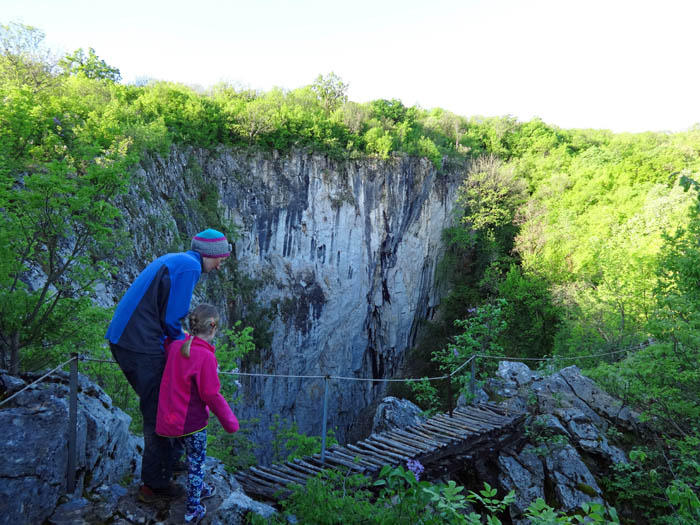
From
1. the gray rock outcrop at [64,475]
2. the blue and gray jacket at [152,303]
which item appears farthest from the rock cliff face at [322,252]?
the blue and gray jacket at [152,303]

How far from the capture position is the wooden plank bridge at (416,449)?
12.3 feet

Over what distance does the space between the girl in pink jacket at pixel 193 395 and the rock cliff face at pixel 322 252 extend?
1014 cm

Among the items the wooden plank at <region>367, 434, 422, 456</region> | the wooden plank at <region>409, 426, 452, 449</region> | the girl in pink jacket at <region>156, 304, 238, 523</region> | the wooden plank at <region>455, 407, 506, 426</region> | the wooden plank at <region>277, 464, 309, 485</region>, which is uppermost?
the girl in pink jacket at <region>156, 304, 238, 523</region>

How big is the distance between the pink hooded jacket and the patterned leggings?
78 mm

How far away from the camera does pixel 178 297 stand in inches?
95.5

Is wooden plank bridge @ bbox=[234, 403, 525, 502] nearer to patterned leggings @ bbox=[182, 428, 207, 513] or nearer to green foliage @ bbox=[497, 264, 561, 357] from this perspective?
patterned leggings @ bbox=[182, 428, 207, 513]

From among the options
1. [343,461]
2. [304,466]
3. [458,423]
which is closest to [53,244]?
[304,466]

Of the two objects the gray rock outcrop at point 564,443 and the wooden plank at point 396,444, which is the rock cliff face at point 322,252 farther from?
the wooden plank at point 396,444

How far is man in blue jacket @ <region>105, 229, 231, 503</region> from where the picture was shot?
2426 mm

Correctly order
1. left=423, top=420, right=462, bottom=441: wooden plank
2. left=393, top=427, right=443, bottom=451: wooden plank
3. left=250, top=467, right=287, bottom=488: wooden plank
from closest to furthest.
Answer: left=250, top=467, right=287, bottom=488: wooden plank, left=393, top=427, right=443, bottom=451: wooden plank, left=423, top=420, right=462, bottom=441: wooden plank

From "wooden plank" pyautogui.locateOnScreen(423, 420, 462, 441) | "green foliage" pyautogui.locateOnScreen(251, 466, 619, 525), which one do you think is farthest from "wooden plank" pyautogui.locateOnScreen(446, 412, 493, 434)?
"green foliage" pyautogui.locateOnScreen(251, 466, 619, 525)

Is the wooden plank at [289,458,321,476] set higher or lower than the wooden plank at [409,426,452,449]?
higher

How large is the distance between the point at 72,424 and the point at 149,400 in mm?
546

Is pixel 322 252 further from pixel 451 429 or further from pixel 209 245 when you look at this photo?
pixel 209 245
